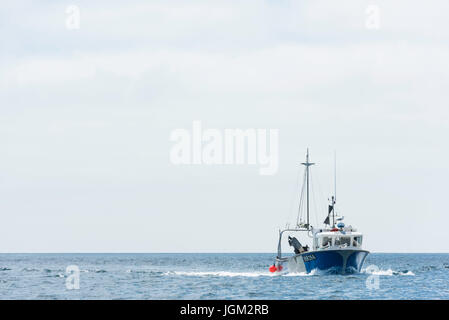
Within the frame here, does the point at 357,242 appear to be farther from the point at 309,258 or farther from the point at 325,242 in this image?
the point at 309,258

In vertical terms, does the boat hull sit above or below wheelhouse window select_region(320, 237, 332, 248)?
below

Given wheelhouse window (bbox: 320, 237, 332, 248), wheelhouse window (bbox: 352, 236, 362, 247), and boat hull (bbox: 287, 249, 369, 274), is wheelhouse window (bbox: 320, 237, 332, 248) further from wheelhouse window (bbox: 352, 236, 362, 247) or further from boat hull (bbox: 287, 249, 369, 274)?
wheelhouse window (bbox: 352, 236, 362, 247)

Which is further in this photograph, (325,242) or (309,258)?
(309,258)

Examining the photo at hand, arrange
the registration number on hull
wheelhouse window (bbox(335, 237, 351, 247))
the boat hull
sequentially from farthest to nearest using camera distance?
the registration number on hull < wheelhouse window (bbox(335, 237, 351, 247)) < the boat hull

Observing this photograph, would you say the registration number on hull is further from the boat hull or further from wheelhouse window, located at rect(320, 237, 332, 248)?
wheelhouse window, located at rect(320, 237, 332, 248)

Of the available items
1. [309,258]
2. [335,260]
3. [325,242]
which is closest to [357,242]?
[325,242]

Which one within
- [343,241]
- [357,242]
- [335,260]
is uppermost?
[343,241]

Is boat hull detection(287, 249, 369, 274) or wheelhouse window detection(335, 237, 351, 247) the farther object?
wheelhouse window detection(335, 237, 351, 247)

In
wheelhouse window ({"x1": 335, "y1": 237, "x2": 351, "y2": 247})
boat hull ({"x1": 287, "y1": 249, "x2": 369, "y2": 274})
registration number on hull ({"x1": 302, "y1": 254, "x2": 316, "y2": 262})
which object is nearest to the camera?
boat hull ({"x1": 287, "y1": 249, "x2": 369, "y2": 274})

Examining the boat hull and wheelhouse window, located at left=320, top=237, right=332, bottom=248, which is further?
wheelhouse window, located at left=320, top=237, right=332, bottom=248

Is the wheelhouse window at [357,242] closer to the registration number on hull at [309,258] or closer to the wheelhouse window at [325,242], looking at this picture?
the wheelhouse window at [325,242]
